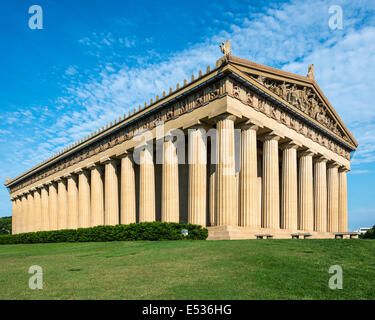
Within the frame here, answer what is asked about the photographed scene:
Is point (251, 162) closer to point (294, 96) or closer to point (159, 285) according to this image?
point (294, 96)

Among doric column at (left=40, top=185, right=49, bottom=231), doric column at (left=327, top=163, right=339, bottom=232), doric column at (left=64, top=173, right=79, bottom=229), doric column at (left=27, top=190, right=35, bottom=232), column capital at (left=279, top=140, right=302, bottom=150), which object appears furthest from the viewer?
doric column at (left=27, top=190, right=35, bottom=232)

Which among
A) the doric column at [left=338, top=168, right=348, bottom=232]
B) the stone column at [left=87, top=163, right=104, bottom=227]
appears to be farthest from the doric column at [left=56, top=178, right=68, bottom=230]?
the doric column at [left=338, top=168, right=348, bottom=232]

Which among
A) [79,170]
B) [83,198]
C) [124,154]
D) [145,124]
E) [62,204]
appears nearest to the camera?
[145,124]

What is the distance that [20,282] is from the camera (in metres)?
14.7

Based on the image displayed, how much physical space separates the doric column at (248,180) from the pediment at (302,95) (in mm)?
5758

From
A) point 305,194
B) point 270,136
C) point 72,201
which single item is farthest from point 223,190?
point 72,201

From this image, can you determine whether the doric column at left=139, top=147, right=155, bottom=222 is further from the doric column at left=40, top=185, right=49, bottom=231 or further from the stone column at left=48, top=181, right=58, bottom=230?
the doric column at left=40, top=185, right=49, bottom=231

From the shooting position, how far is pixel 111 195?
52.6 metres

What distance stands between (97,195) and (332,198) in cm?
3588

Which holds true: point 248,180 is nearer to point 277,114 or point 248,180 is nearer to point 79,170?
point 277,114

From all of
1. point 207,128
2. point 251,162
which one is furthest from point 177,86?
point 251,162

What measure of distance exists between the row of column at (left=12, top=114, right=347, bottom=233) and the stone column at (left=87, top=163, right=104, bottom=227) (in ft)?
0.50

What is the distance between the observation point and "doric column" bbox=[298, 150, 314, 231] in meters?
46.0

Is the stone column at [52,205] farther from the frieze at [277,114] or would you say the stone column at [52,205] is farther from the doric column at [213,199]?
the frieze at [277,114]
